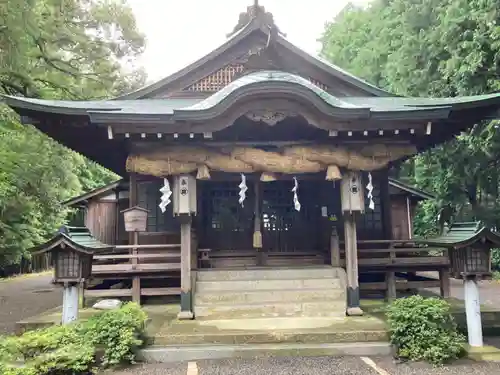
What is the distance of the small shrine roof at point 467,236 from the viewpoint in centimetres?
712

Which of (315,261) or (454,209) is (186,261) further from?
(454,209)

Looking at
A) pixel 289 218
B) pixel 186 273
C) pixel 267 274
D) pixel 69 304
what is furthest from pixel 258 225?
pixel 69 304

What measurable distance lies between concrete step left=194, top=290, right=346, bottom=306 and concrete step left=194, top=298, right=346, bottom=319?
0.19 metres

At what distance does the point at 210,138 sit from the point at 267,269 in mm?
3357

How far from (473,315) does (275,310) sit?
354 cm

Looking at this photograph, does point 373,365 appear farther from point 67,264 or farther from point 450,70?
point 450,70

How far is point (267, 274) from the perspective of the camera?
9602 mm

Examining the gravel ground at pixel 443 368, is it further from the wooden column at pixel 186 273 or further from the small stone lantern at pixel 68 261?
the small stone lantern at pixel 68 261

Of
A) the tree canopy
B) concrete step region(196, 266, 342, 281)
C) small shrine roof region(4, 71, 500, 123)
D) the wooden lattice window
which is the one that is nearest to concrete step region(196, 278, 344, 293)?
concrete step region(196, 266, 342, 281)

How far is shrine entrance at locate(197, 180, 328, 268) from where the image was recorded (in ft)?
37.9

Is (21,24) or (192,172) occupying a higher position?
(21,24)

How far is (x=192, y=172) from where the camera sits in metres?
8.77

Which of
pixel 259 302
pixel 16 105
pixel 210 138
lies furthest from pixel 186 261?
pixel 16 105

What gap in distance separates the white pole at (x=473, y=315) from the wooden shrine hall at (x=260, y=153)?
209cm
